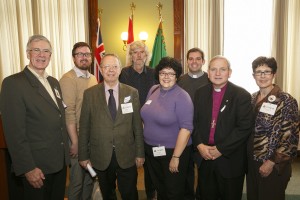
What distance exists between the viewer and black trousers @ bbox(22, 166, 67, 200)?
204 cm

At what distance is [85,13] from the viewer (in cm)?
554

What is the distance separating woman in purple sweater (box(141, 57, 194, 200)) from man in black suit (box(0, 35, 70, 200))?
0.75 m

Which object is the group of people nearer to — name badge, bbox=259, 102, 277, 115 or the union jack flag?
name badge, bbox=259, 102, 277, 115

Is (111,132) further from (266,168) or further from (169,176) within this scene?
(266,168)

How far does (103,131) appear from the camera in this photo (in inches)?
90.4

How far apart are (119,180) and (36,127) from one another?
2.88 ft

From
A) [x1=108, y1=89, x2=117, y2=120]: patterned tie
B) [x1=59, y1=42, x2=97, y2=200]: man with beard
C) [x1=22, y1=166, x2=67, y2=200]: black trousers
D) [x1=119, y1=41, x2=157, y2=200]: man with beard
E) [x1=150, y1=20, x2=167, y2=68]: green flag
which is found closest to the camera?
[x1=22, y1=166, x2=67, y2=200]: black trousers

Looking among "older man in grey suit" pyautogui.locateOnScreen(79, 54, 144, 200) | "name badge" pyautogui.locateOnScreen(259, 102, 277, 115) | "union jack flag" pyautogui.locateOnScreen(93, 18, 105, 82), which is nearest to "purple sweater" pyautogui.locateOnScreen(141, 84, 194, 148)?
"older man in grey suit" pyautogui.locateOnScreen(79, 54, 144, 200)

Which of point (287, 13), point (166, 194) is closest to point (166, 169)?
point (166, 194)

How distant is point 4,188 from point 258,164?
2362 mm

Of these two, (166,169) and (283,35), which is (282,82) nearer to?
(283,35)

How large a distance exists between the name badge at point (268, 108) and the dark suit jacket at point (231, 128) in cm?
13

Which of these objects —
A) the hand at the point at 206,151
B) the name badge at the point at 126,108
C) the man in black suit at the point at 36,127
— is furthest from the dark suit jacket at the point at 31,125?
the hand at the point at 206,151

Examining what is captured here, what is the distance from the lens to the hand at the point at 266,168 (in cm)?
222
